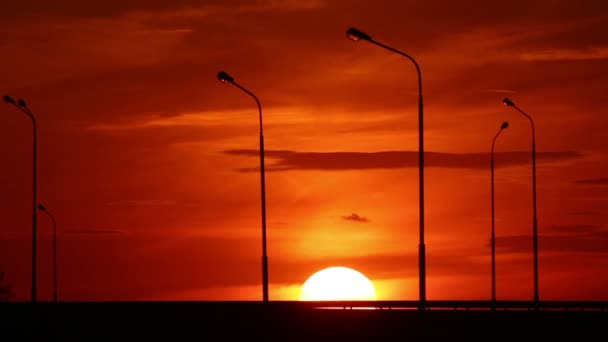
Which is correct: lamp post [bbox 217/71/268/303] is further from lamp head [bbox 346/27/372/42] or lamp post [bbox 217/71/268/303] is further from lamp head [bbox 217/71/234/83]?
lamp head [bbox 346/27/372/42]

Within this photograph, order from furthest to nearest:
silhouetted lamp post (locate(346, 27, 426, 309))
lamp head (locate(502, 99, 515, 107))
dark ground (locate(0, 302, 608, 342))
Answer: lamp head (locate(502, 99, 515, 107)), silhouetted lamp post (locate(346, 27, 426, 309)), dark ground (locate(0, 302, 608, 342))

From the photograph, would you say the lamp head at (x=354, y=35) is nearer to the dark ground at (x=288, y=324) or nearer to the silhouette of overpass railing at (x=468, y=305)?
the dark ground at (x=288, y=324)

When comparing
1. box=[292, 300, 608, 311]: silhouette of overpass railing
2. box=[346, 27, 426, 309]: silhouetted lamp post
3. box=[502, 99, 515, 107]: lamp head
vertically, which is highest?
box=[502, 99, 515, 107]: lamp head

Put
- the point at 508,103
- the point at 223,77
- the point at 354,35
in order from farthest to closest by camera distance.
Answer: the point at 508,103 < the point at 223,77 < the point at 354,35

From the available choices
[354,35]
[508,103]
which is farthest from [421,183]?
[508,103]

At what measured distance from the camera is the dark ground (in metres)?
36.8

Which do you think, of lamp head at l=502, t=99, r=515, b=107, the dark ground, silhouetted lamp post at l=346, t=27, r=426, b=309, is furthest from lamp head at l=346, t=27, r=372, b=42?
lamp head at l=502, t=99, r=515, b=107

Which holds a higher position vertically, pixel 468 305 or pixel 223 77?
pixel 223 77

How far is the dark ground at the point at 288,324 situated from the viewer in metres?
36.8

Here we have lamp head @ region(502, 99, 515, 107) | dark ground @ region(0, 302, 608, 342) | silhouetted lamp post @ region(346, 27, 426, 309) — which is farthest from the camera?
lamp head @ region(502, 99, 515, 107)

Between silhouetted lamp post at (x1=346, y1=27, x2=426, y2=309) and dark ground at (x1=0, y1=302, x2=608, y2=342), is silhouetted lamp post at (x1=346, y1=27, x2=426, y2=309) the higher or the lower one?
the higher one

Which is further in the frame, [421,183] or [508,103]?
[508,103]

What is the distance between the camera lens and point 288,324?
40.5 m

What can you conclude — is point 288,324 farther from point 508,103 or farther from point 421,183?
point 508,103
